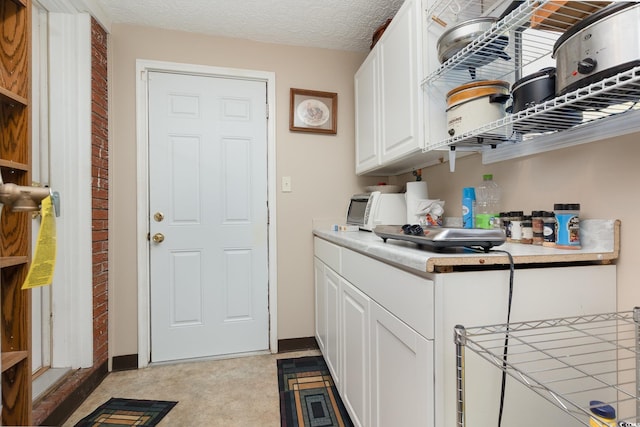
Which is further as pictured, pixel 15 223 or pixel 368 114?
pixel 368 114

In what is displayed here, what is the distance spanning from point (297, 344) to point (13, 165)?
197cm

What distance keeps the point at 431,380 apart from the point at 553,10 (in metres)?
1.08

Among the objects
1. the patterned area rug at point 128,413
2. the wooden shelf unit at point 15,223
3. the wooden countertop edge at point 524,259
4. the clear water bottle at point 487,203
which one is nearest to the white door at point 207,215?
the patterned area rug at point 128,413

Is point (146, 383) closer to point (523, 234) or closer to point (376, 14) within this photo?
point (523, 234)

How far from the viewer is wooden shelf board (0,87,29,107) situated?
979 mm

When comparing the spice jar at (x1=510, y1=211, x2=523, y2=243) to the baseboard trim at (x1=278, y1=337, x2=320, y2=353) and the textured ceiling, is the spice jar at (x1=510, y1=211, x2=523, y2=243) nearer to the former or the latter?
the textured ceiling

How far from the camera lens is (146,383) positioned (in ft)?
6.28

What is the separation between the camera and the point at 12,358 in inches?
40.1

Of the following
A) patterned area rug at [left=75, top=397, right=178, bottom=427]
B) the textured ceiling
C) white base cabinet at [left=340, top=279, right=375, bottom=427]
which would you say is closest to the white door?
the textured ceiling

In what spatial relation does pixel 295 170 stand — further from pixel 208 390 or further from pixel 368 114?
pixel 208 390

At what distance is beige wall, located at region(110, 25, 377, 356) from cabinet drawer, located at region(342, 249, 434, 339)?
105 cm

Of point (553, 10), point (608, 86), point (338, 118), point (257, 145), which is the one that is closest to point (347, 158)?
point (338, 118)

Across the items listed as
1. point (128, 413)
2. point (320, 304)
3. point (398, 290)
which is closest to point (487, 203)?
point (398, 290)

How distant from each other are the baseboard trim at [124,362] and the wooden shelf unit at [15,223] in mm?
1093
